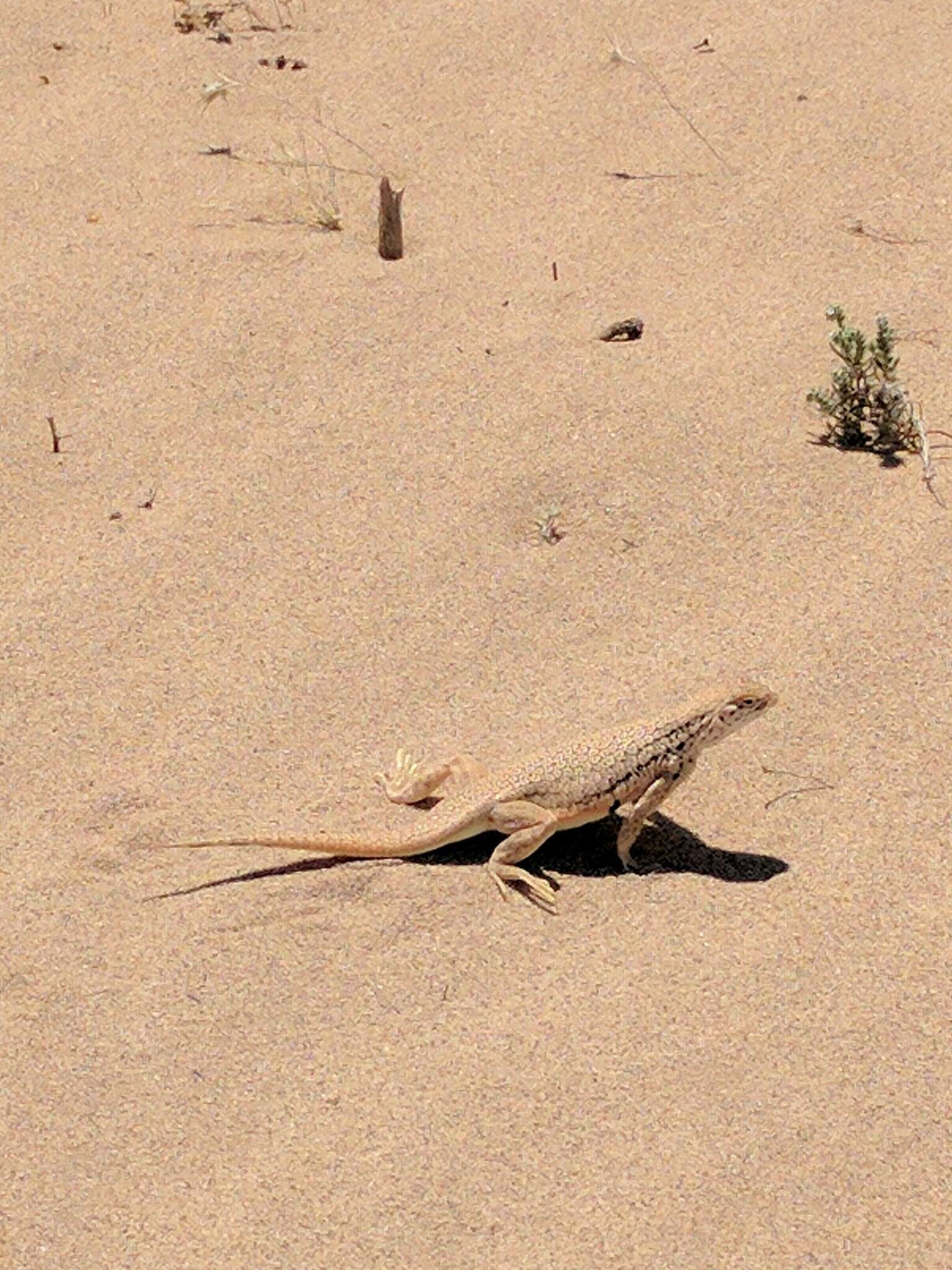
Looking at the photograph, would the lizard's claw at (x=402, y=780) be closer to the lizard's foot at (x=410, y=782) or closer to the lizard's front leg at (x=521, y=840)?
the lizard's foot at (x=410, y=782)

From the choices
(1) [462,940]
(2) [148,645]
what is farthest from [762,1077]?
(2) [148,645]

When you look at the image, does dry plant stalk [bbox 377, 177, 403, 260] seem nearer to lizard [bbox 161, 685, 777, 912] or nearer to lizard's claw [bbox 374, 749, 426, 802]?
lizard's claw [bbox 374, 749, 426, 802]

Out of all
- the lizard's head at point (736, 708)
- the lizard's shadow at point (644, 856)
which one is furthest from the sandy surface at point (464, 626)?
the lizard's head at point (736, 708)

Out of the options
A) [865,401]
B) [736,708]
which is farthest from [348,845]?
[865,401]

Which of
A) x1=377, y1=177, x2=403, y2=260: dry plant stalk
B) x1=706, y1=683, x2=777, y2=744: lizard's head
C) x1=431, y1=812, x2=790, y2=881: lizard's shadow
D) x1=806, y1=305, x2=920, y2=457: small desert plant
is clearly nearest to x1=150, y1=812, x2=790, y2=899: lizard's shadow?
x1=431, y1=812, x2=790, y2=881: lizard's shadow

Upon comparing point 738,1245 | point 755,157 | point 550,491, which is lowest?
point 738,1245

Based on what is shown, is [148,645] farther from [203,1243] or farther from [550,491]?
[203,1243]

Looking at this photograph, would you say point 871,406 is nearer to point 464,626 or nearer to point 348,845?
point 464,626
